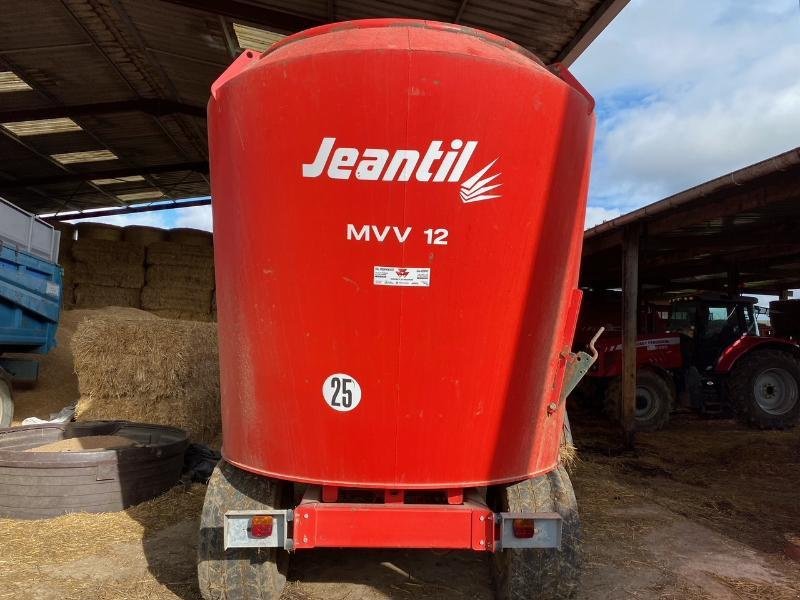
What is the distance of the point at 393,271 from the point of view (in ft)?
8.77

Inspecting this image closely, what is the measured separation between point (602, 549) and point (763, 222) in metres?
6.40

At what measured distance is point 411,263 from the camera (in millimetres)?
2676

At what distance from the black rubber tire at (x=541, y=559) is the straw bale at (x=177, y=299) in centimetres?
1160

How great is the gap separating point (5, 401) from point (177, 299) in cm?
608

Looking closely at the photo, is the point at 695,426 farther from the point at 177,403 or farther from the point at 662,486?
the point at 177,403

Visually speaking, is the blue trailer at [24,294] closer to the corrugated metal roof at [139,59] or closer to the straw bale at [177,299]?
the corrugated metal roof at [139,59]

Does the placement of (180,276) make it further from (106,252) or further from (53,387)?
(53,387)

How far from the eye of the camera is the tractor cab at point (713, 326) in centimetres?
1068

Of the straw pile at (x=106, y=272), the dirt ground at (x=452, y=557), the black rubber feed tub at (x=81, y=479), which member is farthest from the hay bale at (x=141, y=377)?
the straw pile at (x=106, y=272)

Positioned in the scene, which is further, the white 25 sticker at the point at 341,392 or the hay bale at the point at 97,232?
the hay bale at the point at 97,232

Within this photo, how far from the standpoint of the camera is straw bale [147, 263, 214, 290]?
528 inches

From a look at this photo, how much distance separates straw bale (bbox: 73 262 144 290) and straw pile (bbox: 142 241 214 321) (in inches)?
9.2

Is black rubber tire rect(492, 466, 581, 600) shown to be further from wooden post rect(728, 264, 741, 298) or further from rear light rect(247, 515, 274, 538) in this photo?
Result: wooden post rect(728, 264, 741, 298)

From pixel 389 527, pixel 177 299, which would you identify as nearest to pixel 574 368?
pixel 389 527
